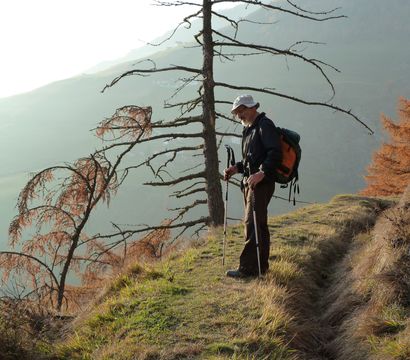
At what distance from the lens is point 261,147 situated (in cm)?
611

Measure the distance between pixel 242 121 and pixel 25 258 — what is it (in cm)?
713

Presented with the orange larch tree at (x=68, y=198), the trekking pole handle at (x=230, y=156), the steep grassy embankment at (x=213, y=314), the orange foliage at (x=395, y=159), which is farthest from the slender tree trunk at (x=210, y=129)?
the orange foliage at (x=395, y=159)

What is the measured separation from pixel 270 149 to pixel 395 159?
26.9m

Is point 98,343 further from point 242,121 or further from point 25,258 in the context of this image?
point 25,258

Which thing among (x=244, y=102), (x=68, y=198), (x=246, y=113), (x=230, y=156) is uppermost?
(x=244, y=102)

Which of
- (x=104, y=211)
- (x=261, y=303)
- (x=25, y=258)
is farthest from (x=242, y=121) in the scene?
(x=104, y=211)

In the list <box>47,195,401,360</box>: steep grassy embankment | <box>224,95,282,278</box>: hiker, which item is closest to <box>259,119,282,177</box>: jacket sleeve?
<box>224,95,282,278</box>: hiker

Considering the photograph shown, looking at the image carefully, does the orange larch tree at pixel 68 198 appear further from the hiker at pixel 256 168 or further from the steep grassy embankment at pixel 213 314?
the hiker at pixel 256 168

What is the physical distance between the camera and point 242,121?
6.43 meters

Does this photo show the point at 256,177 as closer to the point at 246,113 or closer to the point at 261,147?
the point at 261,147

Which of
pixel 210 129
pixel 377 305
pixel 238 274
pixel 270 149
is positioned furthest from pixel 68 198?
pixel 377 305

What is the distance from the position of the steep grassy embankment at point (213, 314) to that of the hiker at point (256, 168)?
310 mm

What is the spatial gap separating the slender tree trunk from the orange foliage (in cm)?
2063

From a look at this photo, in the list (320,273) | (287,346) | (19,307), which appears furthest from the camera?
(320,273)
